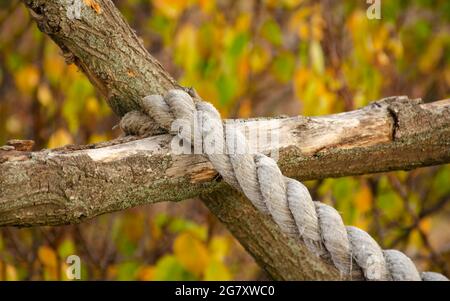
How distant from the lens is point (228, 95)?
6.10 ft

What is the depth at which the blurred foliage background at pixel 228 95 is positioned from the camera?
1908 millimetres

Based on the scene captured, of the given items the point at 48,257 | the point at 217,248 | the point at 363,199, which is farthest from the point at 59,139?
the point at 363,199

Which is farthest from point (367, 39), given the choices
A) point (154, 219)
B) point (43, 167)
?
point (43, 167)

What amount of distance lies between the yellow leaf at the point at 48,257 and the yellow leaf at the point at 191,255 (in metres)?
0.45

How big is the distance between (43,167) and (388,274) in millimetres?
455

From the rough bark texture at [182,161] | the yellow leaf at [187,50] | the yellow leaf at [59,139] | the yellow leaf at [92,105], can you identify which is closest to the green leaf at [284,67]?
the yellow leaf at [187,50]

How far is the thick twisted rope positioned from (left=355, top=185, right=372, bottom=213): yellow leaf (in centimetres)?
108

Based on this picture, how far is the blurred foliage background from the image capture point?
1.91m

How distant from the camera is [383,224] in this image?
7.61 ft

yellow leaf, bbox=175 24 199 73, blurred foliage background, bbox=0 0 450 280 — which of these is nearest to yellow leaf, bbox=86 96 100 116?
blurred foliage background, bbox=0 0 450 280

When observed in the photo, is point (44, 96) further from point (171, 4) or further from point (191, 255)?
point (191, 255)

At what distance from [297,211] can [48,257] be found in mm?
1194
